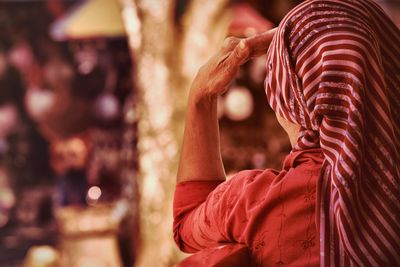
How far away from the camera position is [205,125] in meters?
1.30

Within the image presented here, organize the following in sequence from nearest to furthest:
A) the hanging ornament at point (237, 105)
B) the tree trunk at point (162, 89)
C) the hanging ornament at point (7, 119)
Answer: the tree trunk at point (162, 89) → the hanging ornament at point (7, 119) → the hanging ornament at point (237, 105)

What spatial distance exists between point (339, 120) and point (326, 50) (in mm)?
103

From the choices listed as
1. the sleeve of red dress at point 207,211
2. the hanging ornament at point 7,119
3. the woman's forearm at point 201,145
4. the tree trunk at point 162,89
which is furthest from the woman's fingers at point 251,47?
the hanging ornament at point 7,119

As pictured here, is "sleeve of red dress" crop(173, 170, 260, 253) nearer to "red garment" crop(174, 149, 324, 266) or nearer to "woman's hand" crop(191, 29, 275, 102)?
"red garment" crop(174, 149, 324, 266)

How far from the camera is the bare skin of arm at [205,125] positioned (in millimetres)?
1271

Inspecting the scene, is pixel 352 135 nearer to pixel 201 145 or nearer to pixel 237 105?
pixel 201 145

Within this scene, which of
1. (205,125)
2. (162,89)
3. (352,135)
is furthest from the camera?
(162,89)

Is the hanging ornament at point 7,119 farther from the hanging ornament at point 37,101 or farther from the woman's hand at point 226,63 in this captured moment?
the woman's hand at point 226,63

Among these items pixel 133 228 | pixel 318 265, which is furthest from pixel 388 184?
pixel 133 228

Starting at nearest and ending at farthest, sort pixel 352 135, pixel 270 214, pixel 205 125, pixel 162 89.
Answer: pixel 352 135, pixel 270 214, pixel 205 125, pixel 162 89

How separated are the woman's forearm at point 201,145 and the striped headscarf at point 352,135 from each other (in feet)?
0.96

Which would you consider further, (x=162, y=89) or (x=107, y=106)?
(x=107, y=106)

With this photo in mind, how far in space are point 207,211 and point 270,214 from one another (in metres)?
0.14

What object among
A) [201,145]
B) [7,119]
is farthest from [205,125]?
[7,119]
